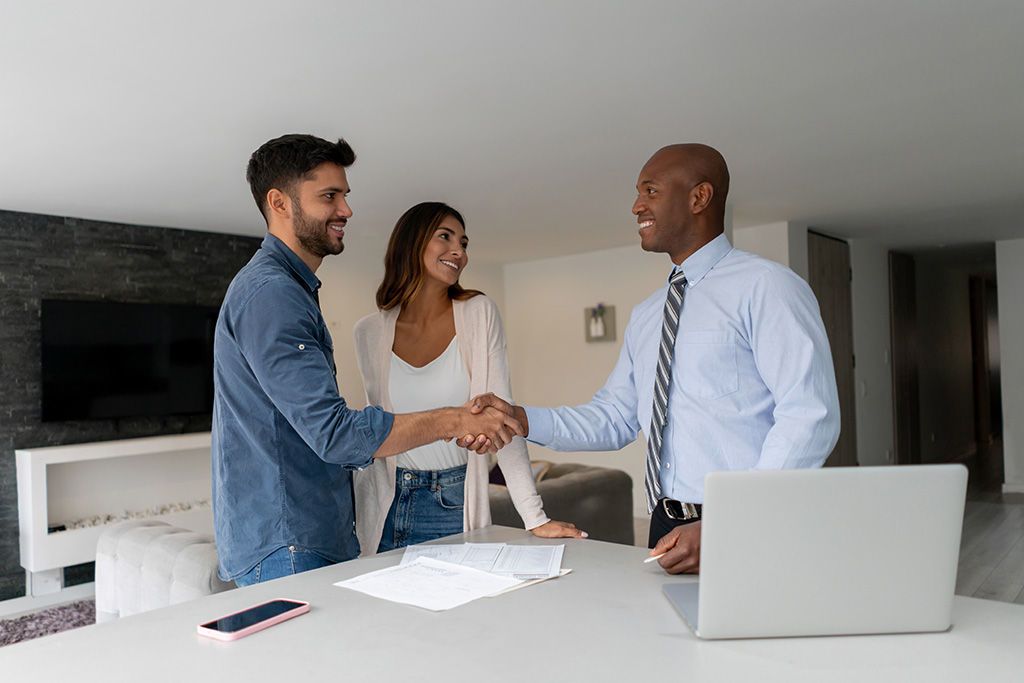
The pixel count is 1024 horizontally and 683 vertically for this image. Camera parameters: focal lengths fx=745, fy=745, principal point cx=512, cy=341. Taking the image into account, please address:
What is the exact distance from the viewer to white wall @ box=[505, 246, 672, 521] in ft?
23.1

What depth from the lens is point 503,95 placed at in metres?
2.92

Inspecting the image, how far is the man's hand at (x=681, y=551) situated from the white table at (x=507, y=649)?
8 centimetres

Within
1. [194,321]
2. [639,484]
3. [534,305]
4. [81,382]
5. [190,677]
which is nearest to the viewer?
[190,677]

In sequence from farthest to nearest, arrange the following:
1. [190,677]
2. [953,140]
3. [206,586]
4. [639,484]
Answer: [639,484] < [953,140] < [206,586] < [190,677]

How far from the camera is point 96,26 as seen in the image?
222 centimetres

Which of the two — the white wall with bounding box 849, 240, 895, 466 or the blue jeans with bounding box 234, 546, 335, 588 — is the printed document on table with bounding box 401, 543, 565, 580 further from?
the white wall with bounding box 849, 240, 895, 466

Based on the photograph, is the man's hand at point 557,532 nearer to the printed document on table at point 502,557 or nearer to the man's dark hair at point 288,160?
the printed document on table at point 502,557

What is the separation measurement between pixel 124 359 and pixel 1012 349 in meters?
7.89

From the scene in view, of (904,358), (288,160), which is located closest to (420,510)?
(288,160)

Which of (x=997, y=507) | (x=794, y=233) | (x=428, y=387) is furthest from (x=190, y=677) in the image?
(x=997, y=507)

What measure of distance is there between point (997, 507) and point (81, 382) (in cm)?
724

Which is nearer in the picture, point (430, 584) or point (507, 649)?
point (507, 649)

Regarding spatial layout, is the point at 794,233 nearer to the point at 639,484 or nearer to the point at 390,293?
the point at 639,484

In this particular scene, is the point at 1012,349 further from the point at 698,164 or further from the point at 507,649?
the point at 507,649
